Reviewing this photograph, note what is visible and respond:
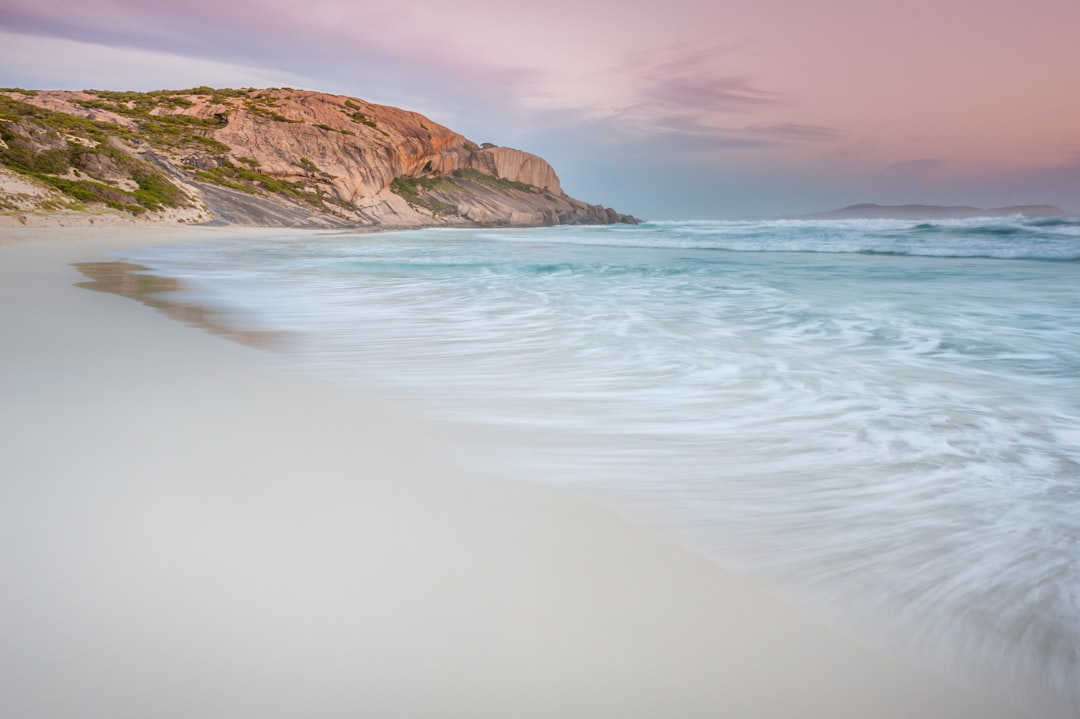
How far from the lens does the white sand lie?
94 centimetres

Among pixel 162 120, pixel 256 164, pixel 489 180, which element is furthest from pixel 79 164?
pixel 489 180

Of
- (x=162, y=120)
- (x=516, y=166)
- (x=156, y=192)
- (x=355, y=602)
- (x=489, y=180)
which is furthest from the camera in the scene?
(x=516, y=166)

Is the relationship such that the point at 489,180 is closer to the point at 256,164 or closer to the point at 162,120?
the point at 162,120

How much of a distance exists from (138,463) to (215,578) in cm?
78

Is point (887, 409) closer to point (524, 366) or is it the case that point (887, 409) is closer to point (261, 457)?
point (524, 366)

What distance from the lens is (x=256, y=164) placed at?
139 feet

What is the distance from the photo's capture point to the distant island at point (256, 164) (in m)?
21.3

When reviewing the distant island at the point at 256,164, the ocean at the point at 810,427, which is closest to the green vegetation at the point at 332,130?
the distant island at the point at 256,164

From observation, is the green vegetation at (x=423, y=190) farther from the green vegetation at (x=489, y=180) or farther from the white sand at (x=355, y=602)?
the white sand at (x=355, y=602)

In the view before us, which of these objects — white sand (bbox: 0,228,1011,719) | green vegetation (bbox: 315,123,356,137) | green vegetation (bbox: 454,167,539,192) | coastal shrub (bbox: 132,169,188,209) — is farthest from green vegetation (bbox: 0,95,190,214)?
green vegetation (bbox: 454,167,539,192)

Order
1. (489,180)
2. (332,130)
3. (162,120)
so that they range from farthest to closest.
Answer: (489,180)
(332,130)
(162,120)

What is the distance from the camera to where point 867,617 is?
120 cm

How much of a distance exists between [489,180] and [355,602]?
269ft

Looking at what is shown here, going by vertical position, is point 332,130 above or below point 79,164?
above
